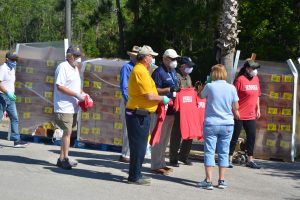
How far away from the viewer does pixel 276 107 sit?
37.5 ft

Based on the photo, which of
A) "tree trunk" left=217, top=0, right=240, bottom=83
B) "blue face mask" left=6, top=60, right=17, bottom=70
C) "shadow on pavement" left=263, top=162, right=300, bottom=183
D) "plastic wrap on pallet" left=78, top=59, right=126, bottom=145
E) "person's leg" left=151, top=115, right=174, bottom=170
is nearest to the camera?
"person's leg" left=151, top=115, right=174, bottom=170

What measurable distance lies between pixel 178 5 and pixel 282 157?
12635 mm

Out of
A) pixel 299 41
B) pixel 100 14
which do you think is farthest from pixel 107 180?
pixel 100 14

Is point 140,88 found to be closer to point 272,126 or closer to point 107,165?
point 107,165

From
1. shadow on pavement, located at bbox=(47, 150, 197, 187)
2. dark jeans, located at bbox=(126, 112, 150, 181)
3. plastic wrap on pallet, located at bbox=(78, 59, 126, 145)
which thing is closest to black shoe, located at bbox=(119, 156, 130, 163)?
shadow on pavement, located at bbox=(47, 150, 197, 187)

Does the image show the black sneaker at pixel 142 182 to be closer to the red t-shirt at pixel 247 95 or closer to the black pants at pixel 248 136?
the black pants at pixel 248 136

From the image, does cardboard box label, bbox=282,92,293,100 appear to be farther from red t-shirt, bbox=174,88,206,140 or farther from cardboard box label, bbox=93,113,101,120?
cardboard box label, bbox=93,113,101,120

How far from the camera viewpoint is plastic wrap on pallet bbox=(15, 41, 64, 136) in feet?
40.7

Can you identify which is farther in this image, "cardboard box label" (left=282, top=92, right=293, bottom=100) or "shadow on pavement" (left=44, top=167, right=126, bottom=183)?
"cardboard box label" (left=282, top=92, right=293, bottom=100)

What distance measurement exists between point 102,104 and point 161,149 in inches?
107

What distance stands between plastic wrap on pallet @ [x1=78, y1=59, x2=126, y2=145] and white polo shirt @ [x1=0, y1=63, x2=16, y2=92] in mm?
1365

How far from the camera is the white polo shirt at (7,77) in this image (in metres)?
11.4

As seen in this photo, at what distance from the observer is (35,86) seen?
12438 mm

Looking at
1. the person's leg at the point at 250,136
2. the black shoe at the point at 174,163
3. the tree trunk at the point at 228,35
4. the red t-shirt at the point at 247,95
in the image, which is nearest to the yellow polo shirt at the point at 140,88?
the black shoe at the point at 174,163
